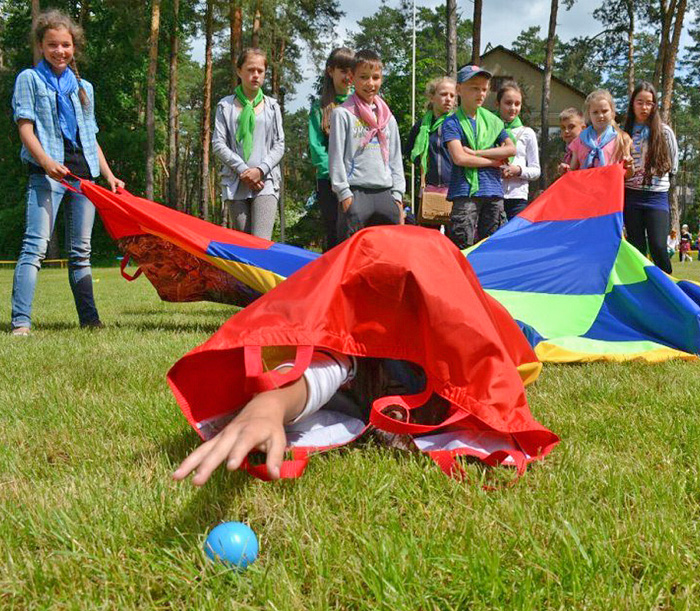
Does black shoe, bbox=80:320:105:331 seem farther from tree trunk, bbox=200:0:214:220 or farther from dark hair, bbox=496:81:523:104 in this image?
tree trunk, bbox=200:0:214:220

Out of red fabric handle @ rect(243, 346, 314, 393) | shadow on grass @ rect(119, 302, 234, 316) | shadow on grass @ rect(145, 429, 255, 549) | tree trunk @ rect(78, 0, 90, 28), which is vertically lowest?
shadow on grass @ rect(119, 302, 234, 316)

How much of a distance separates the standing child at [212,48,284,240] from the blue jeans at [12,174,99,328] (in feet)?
3.70

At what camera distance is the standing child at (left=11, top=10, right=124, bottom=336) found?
185 inches

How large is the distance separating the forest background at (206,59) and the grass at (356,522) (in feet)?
43.5

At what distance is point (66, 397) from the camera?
9.58 ft

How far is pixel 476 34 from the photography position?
17.2 meters

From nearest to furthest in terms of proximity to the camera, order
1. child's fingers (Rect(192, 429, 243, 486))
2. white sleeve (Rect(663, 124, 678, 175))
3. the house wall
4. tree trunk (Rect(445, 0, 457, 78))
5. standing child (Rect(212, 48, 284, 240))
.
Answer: child's fingers (Rect(192, 429, 243, 486)) < standing child (Rect(212, 48, 284, 240)) < white sleeve (Rect(663, 124, 678, 175)) < tree trunk (Rect(445, 0, 457, 78)) < the house wall

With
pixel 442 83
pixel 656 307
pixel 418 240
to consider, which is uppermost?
pixel 442 83

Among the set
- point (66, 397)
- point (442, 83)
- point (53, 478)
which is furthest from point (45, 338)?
point (442, 83)

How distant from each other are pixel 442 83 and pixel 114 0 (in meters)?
16.8

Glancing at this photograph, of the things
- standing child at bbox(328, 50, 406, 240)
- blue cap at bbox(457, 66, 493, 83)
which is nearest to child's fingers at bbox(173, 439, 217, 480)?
standing child at bbox(328, 50, 406, 240)

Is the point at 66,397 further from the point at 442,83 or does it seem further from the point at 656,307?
the point at 442,83

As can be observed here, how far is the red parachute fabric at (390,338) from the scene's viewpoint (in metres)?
1.94

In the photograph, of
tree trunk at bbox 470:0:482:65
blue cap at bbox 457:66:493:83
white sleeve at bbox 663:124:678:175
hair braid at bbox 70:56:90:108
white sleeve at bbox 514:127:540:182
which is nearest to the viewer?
hair braid at bbox 70:56:90:108
